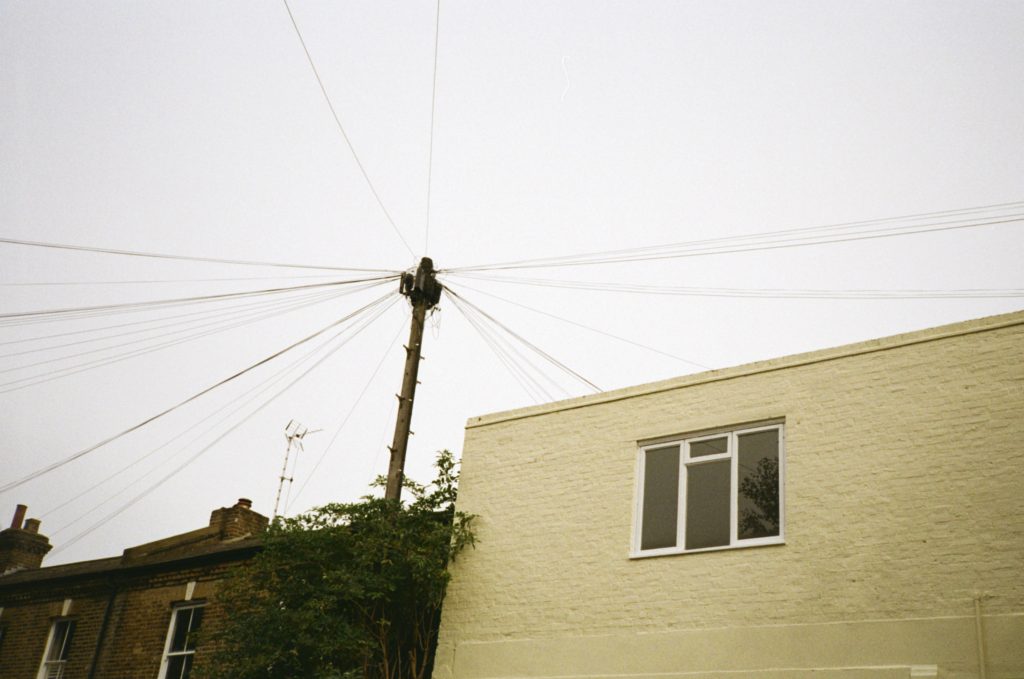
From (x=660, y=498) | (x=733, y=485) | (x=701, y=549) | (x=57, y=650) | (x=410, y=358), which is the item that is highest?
(x=410, y=358)

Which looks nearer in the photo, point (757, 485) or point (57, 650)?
point (757, 485)

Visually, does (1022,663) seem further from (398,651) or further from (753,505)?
(398,651)

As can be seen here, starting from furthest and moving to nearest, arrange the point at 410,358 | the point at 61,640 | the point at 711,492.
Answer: the point at 61,640
the point at 410,358
the point at 711,492

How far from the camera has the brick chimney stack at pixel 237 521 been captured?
2312 cm

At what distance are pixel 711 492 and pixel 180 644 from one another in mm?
12048

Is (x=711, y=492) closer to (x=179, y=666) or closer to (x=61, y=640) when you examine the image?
(x=179, y=666)

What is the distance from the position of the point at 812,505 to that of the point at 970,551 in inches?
76.7

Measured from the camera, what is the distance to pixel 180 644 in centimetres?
2005

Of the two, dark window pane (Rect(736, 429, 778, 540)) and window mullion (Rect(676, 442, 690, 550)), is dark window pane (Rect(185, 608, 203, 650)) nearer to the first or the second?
window mullion (Rect(676, 442, 690, 550))

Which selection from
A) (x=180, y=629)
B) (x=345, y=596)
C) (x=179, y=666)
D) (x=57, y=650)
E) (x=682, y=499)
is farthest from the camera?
(x=57, y=650)

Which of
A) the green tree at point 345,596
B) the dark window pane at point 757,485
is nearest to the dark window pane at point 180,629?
the green tree at point 345,596

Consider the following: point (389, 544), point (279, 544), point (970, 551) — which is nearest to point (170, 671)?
point (279, 544)

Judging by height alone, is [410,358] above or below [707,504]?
above

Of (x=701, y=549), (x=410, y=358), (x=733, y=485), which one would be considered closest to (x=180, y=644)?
(x=410, y=358)
